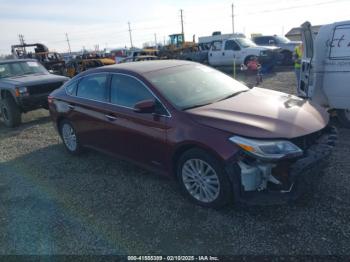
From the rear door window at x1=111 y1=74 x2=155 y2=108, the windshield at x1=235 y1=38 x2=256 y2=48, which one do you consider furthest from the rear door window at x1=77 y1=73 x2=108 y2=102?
the windshield at x1=235 y1=38 x2=256 y2=48

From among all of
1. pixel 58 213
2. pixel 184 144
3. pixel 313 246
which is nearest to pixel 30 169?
pixel 58 213

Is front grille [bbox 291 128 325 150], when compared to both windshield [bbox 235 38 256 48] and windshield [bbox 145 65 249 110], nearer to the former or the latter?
windshield [bbox 145 65 249 110]

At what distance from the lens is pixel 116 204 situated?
13.0 ft

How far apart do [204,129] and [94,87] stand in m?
2.35

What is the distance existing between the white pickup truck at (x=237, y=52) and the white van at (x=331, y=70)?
1020cm

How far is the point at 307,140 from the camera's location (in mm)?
3381

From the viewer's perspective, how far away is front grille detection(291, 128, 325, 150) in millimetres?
3211

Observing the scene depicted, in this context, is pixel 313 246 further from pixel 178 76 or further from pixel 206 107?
pixel 178 76

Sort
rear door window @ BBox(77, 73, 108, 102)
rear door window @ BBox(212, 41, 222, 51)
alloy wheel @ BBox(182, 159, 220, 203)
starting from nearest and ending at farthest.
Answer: alloy wheel @ BBox(182, 159, 220, 203) < rear door window @ BBox(77, 73, 108, 102) < rear door window @ BBox(212, 41, 222, 51)

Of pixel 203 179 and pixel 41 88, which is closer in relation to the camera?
pixel 203 179

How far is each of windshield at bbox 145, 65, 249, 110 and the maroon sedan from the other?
0.05 feet

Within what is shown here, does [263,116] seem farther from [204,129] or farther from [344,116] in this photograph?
[344,116]

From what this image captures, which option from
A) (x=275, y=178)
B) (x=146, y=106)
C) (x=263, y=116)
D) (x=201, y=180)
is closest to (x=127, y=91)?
(x=146, y=106)

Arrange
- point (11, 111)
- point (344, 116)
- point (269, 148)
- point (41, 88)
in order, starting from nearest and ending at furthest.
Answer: point (269, 148), point (344, 116), point (11, 111), point (41, 88)
